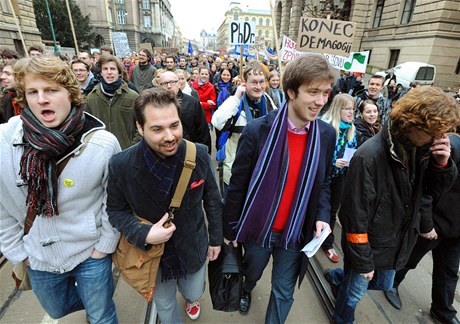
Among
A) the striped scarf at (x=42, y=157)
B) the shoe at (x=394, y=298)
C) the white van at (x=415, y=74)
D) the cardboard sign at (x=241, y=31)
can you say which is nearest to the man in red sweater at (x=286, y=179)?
the striped scarf at (x=42, y=157)

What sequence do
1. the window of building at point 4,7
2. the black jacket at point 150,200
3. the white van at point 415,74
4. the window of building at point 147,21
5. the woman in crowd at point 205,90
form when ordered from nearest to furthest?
1. the black jacket at point 150,200
2. the woman in crowd at point 205,90
3. the white van at point 415,74
4. the window of building at point 4,7
5. the window of building at point 147,21

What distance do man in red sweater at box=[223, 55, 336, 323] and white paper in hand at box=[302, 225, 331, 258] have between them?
35mm

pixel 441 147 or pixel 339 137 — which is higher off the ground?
pixel 441 147

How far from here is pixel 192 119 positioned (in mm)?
3305

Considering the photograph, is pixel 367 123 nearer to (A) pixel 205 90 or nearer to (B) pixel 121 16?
(A) pixel 205 90

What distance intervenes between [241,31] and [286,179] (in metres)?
4.41

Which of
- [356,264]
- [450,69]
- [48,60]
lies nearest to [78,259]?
[48,60]

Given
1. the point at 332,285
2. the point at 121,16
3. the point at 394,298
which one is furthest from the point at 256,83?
the point at 121,16

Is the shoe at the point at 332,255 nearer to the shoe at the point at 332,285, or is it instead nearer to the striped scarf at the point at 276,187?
the shoe at the point at 332,285

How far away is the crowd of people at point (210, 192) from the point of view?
1462mm

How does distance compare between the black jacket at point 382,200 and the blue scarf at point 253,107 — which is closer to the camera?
the black jacket at point 382,200

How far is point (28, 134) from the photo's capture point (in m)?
1.39

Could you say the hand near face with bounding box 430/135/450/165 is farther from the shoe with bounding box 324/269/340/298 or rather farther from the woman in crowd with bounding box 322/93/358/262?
the shoe with bounding box 324/269/340/298

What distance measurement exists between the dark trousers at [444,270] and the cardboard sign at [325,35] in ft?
11.7
